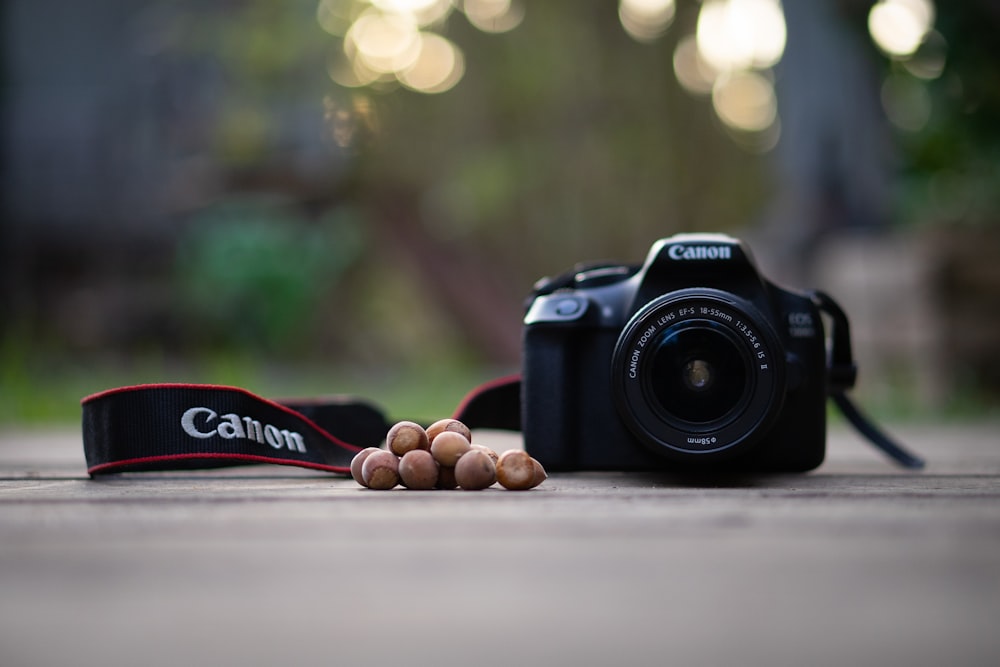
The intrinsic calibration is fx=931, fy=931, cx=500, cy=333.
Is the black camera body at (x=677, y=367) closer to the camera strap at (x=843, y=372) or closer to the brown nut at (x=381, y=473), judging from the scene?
the camera strap at (x=843, y=372)

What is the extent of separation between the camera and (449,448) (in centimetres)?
102

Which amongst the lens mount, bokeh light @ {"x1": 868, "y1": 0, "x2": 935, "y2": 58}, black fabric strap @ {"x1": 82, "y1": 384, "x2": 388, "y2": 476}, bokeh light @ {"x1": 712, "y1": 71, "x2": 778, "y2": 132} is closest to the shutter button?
the lens mount

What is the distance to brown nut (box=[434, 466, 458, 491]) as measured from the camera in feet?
3.38

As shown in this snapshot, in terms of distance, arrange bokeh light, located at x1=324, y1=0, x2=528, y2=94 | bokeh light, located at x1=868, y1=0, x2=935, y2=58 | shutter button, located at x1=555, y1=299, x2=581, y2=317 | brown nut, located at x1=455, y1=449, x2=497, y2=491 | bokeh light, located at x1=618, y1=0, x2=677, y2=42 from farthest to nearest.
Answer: bokeh light, located at x1=324, y1=0, x2=528, y2=94
bokeh light, located at x1=618, y1=0, x2=677, y2=42
bokeh light, located at x1=868, y1=0, x2=935, y2=58
shutter button, located at x1=555, y1=299, x2=581, y2=317
brown nut, located at x1=455, y1=449, x2=497, y2=491

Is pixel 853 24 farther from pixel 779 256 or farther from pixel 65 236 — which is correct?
pixel 65 236

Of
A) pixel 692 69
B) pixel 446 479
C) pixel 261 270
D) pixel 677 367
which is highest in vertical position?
pixel 692 69

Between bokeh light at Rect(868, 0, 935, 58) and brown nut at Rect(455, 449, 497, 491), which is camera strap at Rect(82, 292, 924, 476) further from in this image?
bokeh light at Rect(868, 0, 935, 58)

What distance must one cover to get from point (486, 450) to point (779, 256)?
3.18 metres

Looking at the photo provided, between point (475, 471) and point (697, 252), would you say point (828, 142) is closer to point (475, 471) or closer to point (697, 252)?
point (697, 252)

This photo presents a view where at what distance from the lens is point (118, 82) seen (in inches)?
337

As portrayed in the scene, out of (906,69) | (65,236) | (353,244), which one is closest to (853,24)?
(906,69)

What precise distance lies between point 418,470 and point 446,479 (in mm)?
39

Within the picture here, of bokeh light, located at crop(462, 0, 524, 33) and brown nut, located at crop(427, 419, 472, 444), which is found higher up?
bokeh light, located at crop(462, 0, 524, 33)

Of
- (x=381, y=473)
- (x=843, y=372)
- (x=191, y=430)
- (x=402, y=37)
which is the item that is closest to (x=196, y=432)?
(x=191, y=430)
